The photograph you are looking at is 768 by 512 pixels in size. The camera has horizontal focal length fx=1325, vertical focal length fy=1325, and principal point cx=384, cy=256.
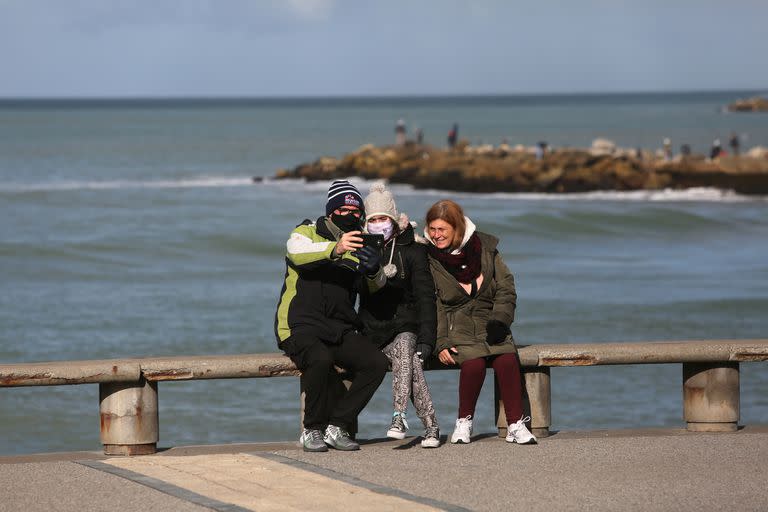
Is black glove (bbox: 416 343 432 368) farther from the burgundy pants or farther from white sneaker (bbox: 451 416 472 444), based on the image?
white sneaker (bbox: 451 416 472 444)

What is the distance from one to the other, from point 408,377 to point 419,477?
84cm

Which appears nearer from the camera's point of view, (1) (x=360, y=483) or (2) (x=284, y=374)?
(1) (x=360, y=483)

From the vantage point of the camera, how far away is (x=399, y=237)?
7.41 m

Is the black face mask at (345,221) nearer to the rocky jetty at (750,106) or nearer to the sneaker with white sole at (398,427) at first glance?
A: the sneaker with white sole at (398,427)

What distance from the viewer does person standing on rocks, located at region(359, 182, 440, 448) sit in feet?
23.8

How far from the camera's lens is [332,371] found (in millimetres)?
7293

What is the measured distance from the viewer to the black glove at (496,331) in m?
7.25

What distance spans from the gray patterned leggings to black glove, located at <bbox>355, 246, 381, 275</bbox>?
51 centimetres

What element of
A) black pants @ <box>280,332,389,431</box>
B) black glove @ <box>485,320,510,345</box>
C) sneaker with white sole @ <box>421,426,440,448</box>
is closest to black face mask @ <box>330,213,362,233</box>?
black pants @ <box>280,332,389,431</box>

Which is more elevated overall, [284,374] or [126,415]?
[284,374]

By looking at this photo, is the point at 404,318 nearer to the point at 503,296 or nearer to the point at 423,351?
the point at 423,351

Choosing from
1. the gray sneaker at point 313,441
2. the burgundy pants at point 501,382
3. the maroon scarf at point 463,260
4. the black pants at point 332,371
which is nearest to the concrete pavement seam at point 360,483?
the gray sneaker at point 313,441

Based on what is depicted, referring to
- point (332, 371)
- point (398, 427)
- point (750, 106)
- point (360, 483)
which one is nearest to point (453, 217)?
point (332, 371)

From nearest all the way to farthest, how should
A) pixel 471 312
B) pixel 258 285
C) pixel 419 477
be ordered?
pixel 419 477
pixel 471 312
pixel 258 285
